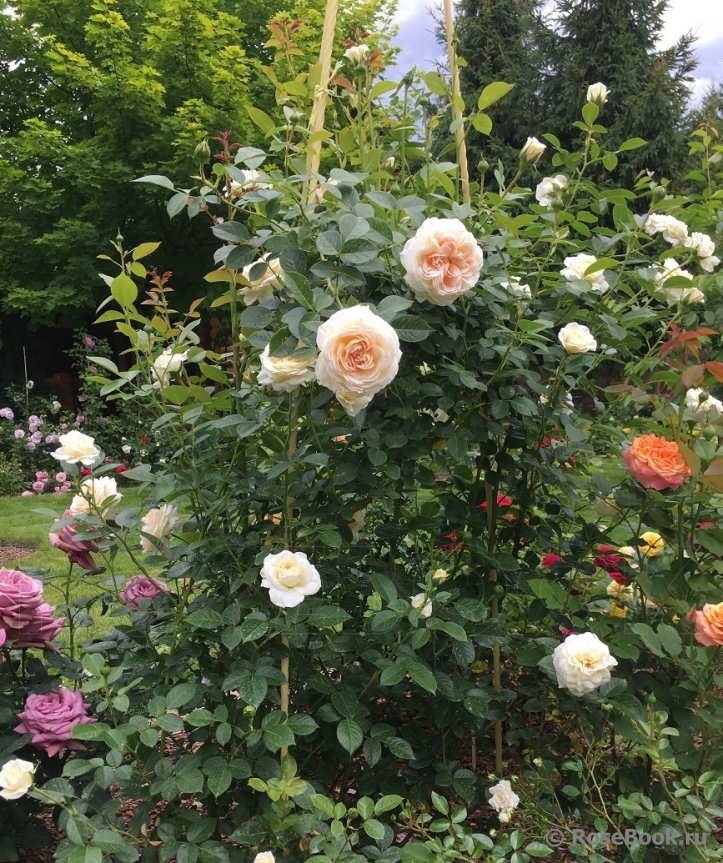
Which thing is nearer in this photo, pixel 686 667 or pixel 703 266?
pixel 686 667

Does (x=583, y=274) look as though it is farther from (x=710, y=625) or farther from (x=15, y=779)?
(x=15, y=779)

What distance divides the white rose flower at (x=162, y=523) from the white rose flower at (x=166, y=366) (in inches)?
9.8

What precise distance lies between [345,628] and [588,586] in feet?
2.33

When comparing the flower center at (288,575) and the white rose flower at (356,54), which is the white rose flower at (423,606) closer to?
the flower center at (288,575)

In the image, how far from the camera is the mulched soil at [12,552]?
4.66 m

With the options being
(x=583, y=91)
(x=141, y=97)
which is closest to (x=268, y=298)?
(x=141, y=97)

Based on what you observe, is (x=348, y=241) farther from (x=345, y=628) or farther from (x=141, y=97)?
(x=141, y=97)

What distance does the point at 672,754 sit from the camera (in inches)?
53.0

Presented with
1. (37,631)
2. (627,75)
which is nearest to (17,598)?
(37,631)

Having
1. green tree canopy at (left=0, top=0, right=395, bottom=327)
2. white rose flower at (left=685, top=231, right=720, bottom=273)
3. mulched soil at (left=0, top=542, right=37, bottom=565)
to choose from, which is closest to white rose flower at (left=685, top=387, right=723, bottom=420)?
white rose flower at (left=685, top=231, right=720, bottom=273)

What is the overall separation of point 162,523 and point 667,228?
1.24m

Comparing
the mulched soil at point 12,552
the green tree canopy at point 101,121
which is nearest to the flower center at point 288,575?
the mulched soil at point 12,552

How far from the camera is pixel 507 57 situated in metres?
12.8

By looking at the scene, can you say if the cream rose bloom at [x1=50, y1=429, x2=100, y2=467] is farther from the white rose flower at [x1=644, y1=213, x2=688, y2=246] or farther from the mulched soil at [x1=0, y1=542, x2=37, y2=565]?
the mulched soil at [x1=0, y1=542, x2=37, y2=565]
